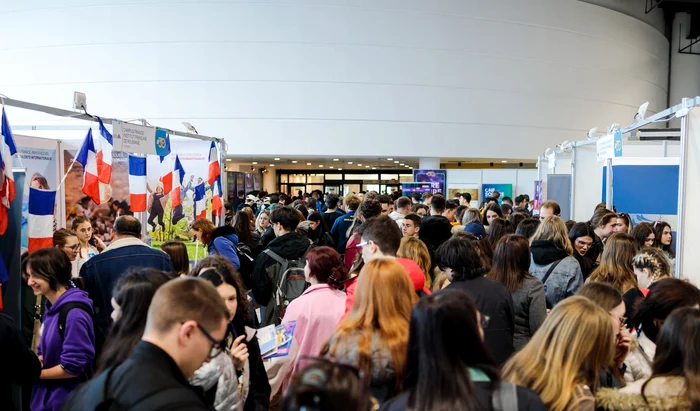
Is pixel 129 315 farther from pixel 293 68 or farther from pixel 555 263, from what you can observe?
pixel 293 68

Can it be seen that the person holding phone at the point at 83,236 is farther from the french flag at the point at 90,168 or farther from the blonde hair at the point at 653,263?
the blonde hair at the point at 653,263

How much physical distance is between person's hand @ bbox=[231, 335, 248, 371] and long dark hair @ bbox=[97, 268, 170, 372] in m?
0.43

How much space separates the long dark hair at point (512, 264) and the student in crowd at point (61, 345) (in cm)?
249

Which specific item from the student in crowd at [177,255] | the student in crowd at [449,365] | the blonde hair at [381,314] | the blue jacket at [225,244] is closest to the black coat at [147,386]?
the student in crowd at [449,365]

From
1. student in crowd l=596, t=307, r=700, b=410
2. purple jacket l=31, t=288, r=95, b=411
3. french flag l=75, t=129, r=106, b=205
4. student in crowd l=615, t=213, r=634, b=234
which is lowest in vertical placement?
purple jacket l=31, t=288, r=95, b=411

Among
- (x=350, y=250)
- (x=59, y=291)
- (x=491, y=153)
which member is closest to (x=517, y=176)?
(x=491, y=153)

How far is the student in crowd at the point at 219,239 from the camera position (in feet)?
17.1

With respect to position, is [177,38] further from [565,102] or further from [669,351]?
[669,351]

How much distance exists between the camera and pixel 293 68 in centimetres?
1581

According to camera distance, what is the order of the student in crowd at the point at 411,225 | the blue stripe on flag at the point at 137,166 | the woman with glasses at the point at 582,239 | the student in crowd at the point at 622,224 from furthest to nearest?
the blue stripe on flag at the point at 137,166 < the student in crowd at the point at 622,224 < the student in crowd at the point at 411,225 < the woman with glasses at the point at 582,239

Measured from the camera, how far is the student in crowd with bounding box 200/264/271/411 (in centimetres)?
207

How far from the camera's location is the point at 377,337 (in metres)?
2.11

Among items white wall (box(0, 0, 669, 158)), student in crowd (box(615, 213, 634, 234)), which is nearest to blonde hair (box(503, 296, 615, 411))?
student in crowd (box(615, 213, 634, 234))

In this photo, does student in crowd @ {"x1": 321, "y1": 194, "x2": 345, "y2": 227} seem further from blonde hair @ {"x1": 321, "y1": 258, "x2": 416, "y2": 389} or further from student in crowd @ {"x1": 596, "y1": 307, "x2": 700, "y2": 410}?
student in crowd @ {"x1": 596, "y1": 307, "x2": 700, "y2": 410}
